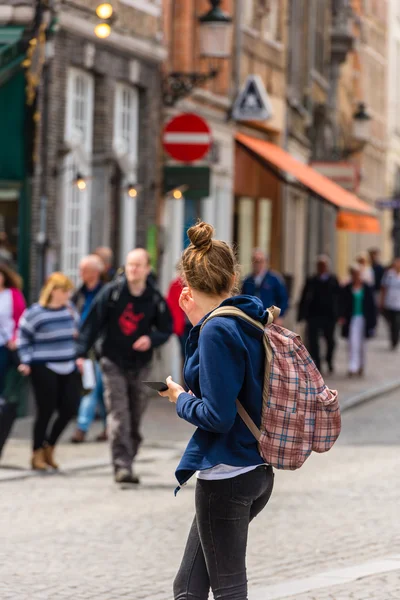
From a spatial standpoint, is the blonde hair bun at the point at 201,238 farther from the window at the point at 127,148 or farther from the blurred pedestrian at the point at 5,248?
the window at the point at 127,148

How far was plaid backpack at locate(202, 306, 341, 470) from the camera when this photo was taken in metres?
5.44

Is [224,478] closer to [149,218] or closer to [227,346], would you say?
[227,346]

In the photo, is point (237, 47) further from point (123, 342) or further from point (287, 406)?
point (287, 406)

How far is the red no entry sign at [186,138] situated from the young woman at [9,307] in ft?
19.0

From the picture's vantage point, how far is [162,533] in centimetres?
973

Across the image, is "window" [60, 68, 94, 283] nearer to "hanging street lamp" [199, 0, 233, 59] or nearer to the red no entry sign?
the red no entry sign

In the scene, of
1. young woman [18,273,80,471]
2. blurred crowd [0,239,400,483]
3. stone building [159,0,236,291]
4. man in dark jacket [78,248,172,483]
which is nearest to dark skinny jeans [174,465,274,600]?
blurred crowd [0,239,400,483]

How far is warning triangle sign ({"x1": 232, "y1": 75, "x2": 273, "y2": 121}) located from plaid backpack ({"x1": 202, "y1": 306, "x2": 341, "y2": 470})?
19.9 m

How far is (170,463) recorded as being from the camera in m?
13.9

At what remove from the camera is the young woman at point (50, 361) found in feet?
42.9

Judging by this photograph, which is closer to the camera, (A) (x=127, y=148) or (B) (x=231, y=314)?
(B) (x=231, y=314)

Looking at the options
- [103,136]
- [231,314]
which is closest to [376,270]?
[103,136]

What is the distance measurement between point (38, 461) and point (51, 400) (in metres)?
0.52

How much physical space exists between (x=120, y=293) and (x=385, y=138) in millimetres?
47081
